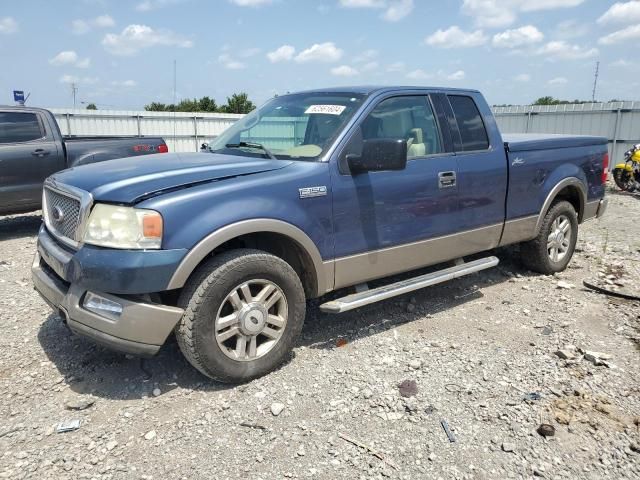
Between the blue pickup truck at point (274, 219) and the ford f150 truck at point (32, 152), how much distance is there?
167 inches

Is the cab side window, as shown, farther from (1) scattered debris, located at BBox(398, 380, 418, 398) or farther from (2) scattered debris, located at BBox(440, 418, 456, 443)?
A: (2) scattered debris, located at BBox(440, 418, 456, 443)

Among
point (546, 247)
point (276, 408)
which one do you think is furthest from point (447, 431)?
point (546, 247)

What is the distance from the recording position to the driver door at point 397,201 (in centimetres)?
363

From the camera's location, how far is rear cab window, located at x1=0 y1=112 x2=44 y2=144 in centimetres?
735

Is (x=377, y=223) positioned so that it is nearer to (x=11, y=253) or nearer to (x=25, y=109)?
(x=11, y=253)

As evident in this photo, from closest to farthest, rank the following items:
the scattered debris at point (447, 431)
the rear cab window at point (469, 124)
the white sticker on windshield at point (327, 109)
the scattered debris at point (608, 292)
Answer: the scattered debris at point (447, 431) < the white sticker on windshield at point (327, 109) < the rear cab window at point (469, 124) < the scattered debris at point (608, 292)

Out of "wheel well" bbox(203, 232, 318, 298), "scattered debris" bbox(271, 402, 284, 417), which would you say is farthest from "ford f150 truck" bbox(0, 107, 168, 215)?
"scattered debris" bbox(271, 402, 284, 417)

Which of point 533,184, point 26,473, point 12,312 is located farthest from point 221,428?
point 533,184

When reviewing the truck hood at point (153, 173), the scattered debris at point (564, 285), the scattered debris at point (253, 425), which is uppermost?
the truck hood at point (153, 173)

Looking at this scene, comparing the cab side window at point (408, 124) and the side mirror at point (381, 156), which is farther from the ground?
the cab side window at point (408, 124)

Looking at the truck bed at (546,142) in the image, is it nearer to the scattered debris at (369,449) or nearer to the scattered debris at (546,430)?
the scattered debris at (546,430)

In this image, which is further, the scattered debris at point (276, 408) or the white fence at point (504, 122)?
the white fence at point (504, 122)

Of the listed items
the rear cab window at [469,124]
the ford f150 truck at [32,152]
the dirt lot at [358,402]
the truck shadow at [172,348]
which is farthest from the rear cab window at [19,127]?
the rear cab window at [469,124]

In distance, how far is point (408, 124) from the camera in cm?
418
